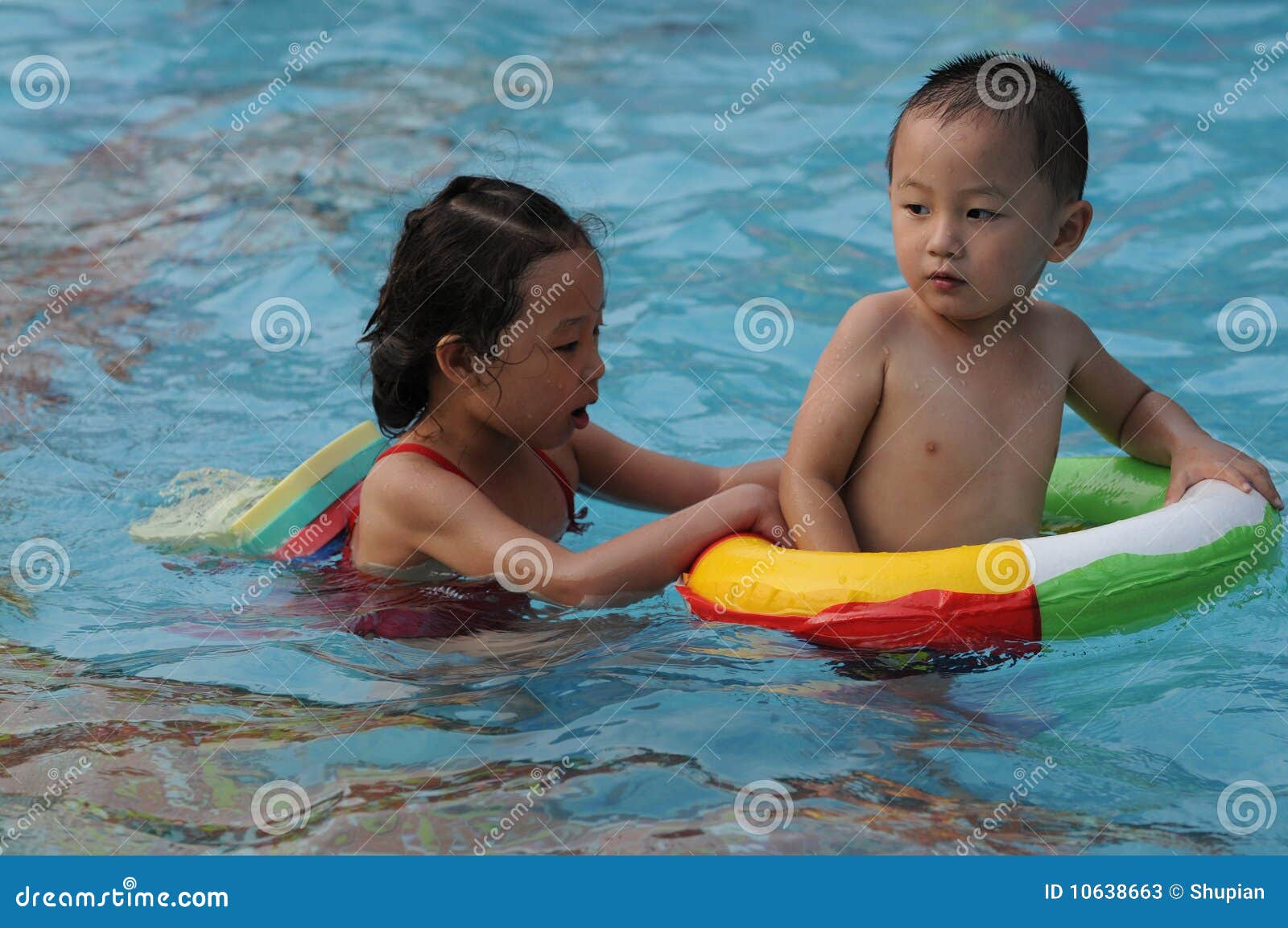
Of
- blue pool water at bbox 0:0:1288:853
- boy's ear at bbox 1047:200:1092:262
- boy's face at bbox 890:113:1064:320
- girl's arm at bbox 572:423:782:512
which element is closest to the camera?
blue pool water at bbox 0:0:1288:853

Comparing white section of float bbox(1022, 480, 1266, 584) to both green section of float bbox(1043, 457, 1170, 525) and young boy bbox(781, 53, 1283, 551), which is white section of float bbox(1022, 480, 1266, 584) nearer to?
young boy bbox(781, 53, 1283, 551)

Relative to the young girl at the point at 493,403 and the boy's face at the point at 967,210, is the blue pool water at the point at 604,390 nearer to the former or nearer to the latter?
the young girl at the point at 493,403

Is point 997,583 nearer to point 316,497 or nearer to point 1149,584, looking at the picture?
point 1149,584

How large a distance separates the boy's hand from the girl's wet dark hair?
64.3 inches

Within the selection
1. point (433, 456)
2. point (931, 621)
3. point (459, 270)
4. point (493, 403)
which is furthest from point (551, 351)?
point (931, 621)

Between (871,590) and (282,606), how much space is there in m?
1.72

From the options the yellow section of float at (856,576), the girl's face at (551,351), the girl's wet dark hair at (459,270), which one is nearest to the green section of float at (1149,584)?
the yellow section of float at (856,576)

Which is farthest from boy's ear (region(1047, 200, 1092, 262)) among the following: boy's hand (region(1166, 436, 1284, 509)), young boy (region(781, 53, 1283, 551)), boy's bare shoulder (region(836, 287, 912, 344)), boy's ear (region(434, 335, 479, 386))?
boy's ear (region(434, 335, 479, 386))

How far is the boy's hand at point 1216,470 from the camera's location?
12.0 feet

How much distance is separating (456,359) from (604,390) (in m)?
2.34

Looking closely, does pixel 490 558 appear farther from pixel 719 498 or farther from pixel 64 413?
pixel 64 413

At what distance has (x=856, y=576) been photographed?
128 inches

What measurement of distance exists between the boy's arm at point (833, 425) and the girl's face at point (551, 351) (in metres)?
0.54

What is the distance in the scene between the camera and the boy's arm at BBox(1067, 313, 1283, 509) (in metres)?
3.73
